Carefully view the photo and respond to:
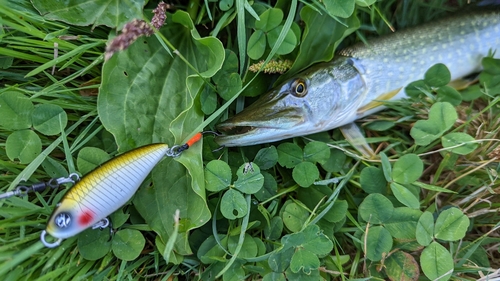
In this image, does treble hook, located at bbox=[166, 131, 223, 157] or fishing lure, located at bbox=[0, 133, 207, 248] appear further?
treble hook, located at bbox=[166, 131, 223, 157]

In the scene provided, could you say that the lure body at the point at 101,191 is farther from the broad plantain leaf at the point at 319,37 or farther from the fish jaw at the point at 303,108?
the broad plantain leaf at the point at 319,37

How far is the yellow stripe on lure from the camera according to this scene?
1079mm

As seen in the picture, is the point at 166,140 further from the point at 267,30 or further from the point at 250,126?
the point at 267,30

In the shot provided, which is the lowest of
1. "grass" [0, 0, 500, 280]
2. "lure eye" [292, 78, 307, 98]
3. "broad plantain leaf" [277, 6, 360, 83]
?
"grass" [0, 0, 500, 280]

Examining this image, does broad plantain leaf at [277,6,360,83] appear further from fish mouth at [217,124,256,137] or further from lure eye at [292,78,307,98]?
fish mouth at [217,124,256,137]

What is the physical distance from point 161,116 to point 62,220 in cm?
50

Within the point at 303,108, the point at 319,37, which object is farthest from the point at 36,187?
the point at 319,37

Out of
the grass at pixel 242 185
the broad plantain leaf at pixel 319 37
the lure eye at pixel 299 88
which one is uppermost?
the broad plantain leaf at pixel 319 37

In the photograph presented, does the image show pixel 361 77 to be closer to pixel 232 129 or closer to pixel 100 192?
pixel 232 129

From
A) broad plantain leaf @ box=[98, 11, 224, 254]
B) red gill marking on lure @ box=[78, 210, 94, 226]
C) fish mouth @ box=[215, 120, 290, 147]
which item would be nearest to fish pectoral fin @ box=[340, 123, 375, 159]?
fish mouth @ box=[215, 120, 290, 147]

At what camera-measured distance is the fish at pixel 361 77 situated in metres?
1.43

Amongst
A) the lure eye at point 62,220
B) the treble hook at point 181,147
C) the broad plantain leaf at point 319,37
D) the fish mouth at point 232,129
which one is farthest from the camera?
the broad plantain leaf at point 319,37

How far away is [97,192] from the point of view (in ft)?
3.67

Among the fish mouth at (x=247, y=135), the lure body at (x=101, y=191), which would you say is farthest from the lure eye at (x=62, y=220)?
the fish mouth at (x=247, y=135)
